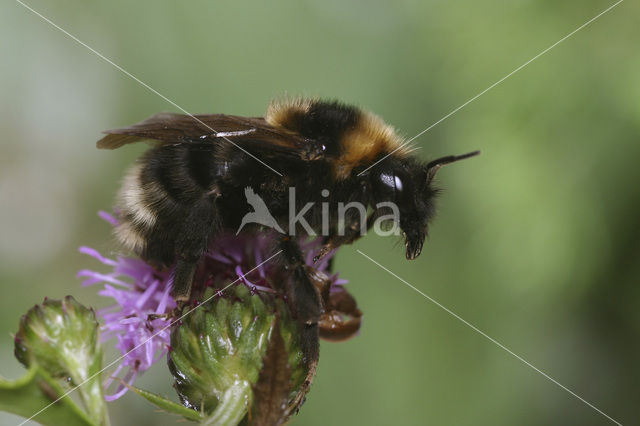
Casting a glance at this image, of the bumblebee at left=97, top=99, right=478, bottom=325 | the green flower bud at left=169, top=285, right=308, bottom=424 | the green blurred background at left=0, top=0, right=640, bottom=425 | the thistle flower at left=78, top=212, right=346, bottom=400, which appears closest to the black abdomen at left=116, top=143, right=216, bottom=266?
the bumblebee at left=97, top=99, right=478, bottom=325

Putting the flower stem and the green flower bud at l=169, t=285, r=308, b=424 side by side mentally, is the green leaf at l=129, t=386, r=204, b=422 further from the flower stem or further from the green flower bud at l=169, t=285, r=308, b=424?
the green flower bud at l=169, t=285, r=308, b=424

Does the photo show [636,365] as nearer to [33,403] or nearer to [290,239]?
[290,239]

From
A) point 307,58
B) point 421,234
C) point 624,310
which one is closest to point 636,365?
point 624,310

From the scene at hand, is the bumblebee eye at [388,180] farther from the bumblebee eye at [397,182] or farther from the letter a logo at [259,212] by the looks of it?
the letter a logo at [259,212]

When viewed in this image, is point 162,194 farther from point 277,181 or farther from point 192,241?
point 277,181

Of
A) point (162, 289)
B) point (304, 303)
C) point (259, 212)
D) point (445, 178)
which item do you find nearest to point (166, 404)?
point (304, 303)
